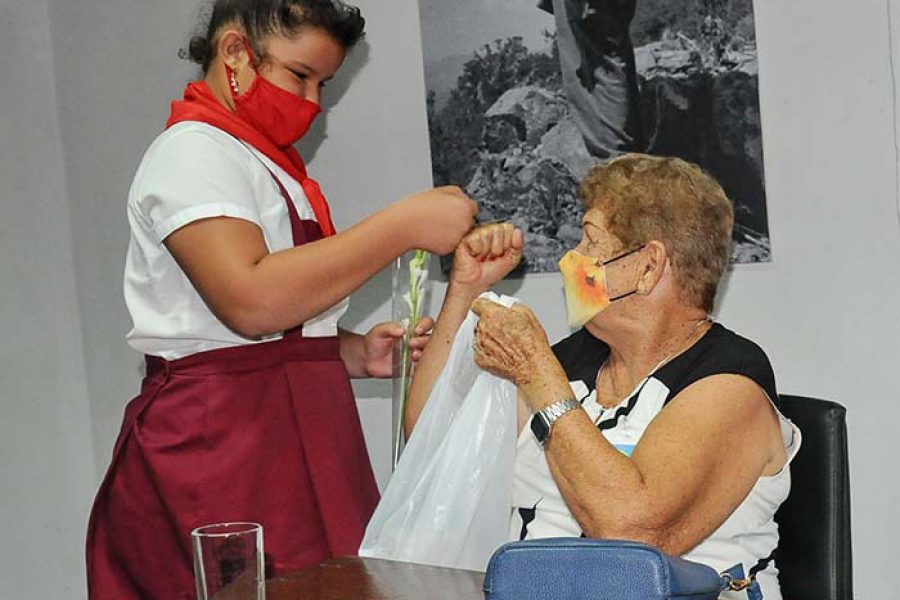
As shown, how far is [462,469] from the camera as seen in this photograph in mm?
1683

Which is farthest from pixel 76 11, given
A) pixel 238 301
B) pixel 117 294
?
pixel 238 301

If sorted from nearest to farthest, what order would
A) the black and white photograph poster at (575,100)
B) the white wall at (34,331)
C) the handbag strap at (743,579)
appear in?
the handbag strap at (743,579) < the black and white photograph poster at (575,100) < the white wall at (34,331)

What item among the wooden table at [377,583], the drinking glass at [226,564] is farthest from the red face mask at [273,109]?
the drinking glass at [226,564]

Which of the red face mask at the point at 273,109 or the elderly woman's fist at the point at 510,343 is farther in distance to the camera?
the red face mask at the point at 273,109

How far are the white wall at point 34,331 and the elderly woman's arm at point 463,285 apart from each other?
1703 mm

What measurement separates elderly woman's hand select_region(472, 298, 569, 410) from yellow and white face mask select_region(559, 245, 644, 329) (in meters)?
0.10

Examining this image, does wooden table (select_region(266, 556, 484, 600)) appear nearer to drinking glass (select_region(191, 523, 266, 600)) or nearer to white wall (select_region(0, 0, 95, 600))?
drinking glass (select_region(191, 523, 266, 600))

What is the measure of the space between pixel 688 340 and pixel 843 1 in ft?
2.21

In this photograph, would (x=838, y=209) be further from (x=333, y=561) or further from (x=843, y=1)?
(x=333, y=561)

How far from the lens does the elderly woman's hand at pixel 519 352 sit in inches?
62.5

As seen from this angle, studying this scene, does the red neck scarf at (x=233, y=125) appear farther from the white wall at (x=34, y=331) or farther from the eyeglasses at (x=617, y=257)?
the white wall at (x=34, y=331)

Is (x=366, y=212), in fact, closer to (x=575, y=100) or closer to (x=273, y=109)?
(x=575, y=100)

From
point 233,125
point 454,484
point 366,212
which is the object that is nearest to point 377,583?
point 454,484

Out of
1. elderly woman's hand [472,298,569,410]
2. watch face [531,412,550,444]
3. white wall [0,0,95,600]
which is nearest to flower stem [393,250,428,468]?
elderly woman's hand [472,298,569,410]
